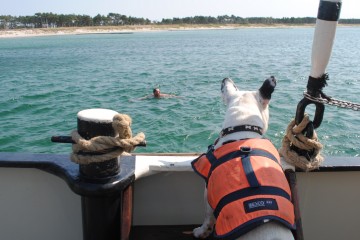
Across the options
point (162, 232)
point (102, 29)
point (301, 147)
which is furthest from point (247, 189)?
point (102, 29)

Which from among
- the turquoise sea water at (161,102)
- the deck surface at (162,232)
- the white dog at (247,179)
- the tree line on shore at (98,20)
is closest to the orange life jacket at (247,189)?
the white dog at (247,179)

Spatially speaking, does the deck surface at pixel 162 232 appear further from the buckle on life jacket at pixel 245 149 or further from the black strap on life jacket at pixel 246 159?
the buckle on life jacket at pixel 245 149

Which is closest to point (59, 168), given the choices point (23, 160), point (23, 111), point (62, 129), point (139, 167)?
point (23, 160)

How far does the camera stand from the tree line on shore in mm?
138750

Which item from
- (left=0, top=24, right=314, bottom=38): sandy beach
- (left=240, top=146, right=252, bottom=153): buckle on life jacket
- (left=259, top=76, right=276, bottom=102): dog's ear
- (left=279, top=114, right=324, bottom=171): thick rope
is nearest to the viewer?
(left=240, top=146, right=252, bottom=153): buckle on life jacket

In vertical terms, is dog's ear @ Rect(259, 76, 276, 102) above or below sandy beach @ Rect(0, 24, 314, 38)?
above

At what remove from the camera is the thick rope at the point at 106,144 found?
212 centimetres

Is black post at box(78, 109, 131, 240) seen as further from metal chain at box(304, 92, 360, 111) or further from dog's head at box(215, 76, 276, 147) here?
metal chain at box(304, 92, 360, 111)

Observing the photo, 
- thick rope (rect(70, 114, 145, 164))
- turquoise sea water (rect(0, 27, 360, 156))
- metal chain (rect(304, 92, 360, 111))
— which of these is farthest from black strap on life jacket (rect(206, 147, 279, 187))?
turquoise sea water (rect(0, 27, 360, 156))

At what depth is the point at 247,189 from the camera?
214cm

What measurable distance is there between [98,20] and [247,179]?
154039 mm

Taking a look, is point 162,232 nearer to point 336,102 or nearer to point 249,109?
point 249,109

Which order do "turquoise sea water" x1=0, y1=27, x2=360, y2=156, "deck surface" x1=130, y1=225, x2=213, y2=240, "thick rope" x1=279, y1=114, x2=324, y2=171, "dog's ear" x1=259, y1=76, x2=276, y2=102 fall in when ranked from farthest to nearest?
"turquoise sea water" x1=0, y1=27, x2=360, y2=156, "deck surface" x1=130, y1=225, x2=213, y2=240, "dog's ear" x1=259, y1=76, x2=276, y2=102, "thick rope" x1=279, y1=114, x2=324, y2=171

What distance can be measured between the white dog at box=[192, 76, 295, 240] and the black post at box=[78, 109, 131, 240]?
60 centimetres
